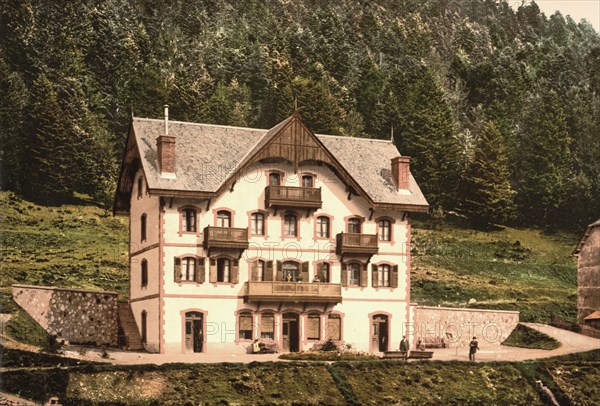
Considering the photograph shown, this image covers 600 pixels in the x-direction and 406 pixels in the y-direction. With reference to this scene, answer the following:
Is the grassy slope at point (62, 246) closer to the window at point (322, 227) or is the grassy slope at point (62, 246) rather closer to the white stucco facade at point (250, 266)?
the white stucco facade at point (250, 266)

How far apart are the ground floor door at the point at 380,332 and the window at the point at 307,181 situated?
31.0 ft

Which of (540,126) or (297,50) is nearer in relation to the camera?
(540,126)

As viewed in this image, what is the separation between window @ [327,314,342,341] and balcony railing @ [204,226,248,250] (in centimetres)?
742

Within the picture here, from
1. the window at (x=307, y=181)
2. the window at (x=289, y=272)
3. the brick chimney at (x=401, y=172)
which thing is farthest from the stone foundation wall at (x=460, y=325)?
the window at (x=307, y=181)

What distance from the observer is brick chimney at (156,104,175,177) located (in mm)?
66812

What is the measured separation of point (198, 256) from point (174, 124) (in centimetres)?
951

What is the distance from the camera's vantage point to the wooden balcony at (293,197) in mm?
68500

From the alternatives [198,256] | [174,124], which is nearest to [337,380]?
[198,256]

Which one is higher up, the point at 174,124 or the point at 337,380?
the point at 174,124

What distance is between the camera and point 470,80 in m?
158

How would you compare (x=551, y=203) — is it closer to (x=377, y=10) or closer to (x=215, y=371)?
(x=377, y=10)

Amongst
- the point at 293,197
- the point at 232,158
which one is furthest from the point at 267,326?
the point at 232,158

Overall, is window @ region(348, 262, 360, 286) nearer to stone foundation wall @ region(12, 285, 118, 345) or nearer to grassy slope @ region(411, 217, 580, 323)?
stone foundation wall @ region(12, 285, 118, 345)

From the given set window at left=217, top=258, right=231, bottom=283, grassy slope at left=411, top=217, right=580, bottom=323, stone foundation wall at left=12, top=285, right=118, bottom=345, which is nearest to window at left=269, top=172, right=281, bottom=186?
window at left=217, top=258, right=231, bottom=283
